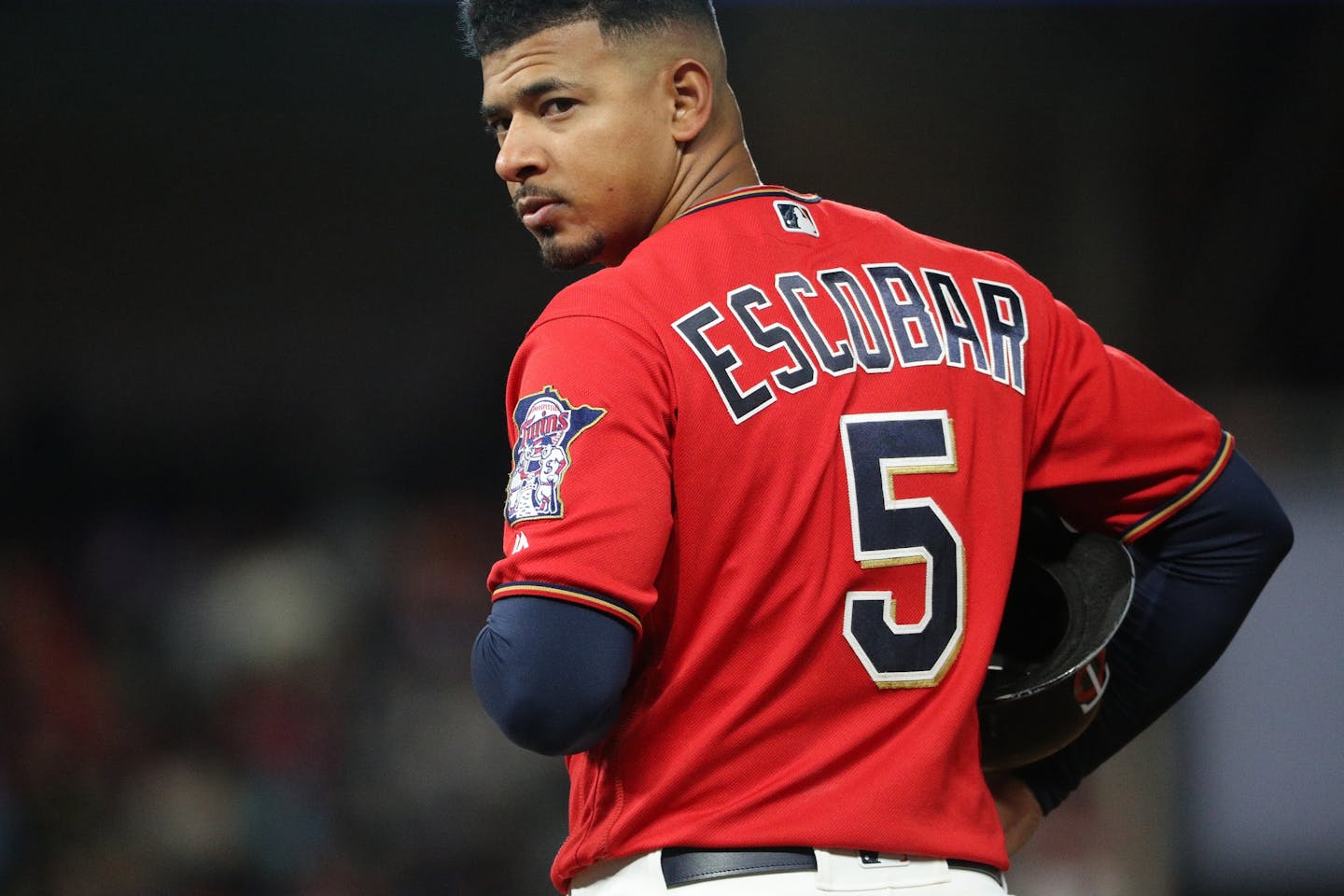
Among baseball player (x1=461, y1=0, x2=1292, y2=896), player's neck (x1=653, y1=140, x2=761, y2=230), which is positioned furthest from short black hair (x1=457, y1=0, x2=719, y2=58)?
player's neck (x1=653, y1=140, x2=761, y2=230)

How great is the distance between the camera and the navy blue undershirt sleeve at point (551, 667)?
40.9 inches

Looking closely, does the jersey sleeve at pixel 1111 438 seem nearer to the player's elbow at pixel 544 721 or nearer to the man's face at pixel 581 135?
the man's face at pixel 581 135

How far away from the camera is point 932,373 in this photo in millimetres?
1210

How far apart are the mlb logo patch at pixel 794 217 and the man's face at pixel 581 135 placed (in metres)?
0.11

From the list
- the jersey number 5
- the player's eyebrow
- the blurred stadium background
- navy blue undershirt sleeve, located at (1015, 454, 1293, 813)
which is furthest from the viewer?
the blurred stadium background

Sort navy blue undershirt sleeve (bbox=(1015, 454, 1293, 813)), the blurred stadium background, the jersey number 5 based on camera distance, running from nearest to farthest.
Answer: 1. the jersey number 5
2. navy blue undershirt sleeve (bbox=(1015, 454, 1293, 813))
3. the blurred stadium background

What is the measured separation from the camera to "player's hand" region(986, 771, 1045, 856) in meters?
1.42

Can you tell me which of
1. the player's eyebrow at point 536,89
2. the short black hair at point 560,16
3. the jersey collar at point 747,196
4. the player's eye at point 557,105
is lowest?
the jersey collar at point 747,196

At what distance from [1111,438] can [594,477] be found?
549 mm

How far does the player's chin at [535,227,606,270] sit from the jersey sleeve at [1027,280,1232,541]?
1.38ft

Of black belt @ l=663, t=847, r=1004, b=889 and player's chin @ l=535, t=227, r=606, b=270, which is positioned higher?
player's chin @ l=535, t=227, r=606, b=270

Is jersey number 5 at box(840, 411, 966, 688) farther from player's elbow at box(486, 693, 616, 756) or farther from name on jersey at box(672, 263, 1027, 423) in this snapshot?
player's elbow at box(486, 693, 616, 756)

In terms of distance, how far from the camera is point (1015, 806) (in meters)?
1.45

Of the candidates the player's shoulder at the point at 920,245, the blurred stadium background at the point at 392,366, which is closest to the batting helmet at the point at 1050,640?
the player's shoulder at the point at 920,245
